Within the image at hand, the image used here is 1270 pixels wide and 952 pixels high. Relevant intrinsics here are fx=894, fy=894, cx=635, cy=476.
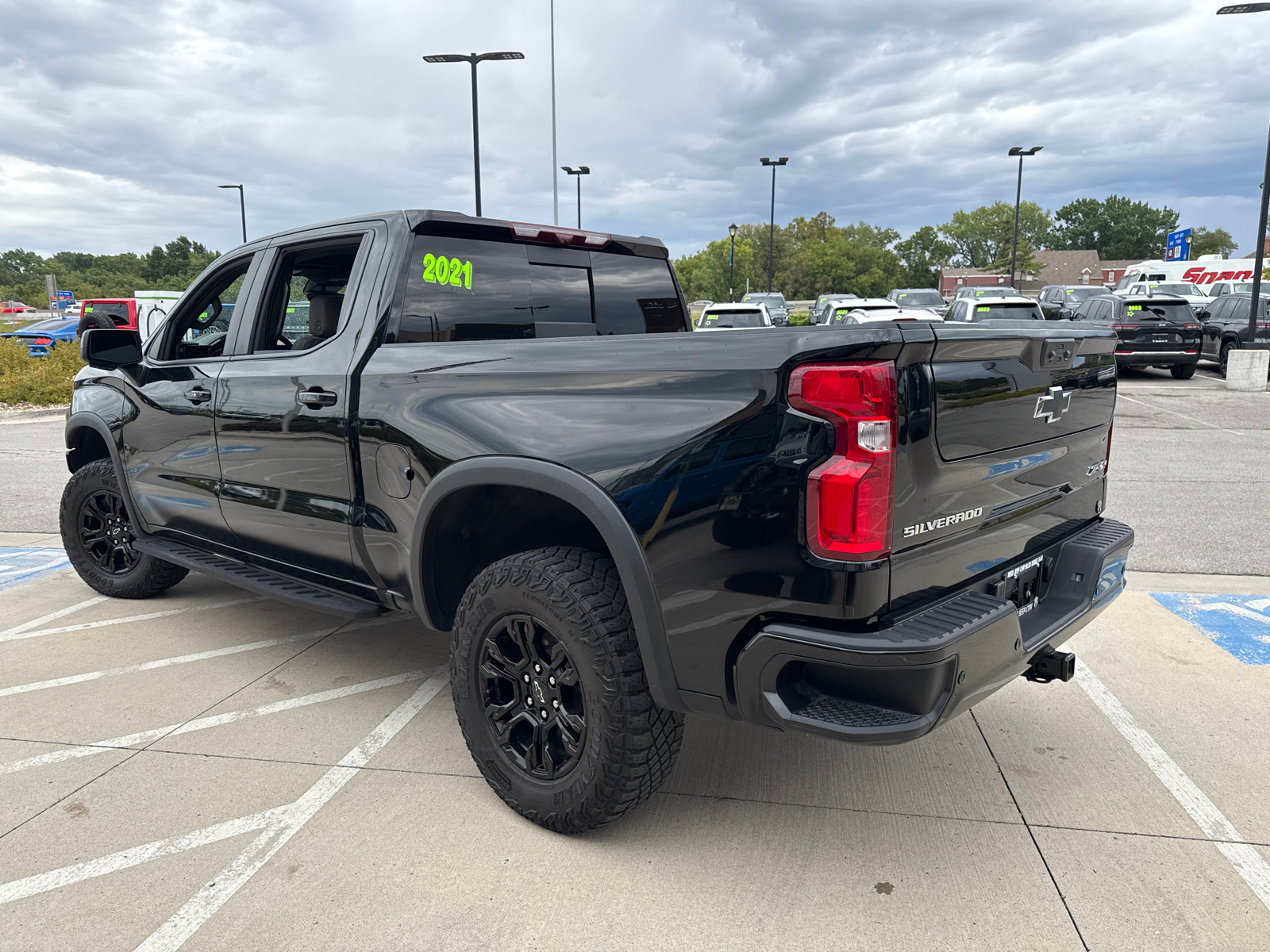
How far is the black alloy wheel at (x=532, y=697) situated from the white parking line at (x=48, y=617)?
337cm

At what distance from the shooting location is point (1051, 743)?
342 cm

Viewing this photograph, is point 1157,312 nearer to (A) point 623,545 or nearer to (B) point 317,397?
(B) point 317,397

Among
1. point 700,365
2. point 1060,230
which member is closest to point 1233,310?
point 700,365

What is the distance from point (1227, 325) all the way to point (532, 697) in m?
Result: 22.5

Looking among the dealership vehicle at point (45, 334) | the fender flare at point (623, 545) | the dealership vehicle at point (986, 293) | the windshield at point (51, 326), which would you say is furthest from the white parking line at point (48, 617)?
the windshield at point (51, 326)

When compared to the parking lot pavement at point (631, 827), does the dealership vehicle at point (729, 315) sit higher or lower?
higher

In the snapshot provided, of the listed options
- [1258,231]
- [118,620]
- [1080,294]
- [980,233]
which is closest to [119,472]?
[118,620]

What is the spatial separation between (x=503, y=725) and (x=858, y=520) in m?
1.41

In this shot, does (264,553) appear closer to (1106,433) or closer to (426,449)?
(426,449)

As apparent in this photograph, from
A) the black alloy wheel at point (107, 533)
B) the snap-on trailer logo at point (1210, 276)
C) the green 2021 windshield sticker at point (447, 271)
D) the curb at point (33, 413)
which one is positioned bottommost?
the curb at point (33, 413)

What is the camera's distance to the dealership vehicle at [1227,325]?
19391mm

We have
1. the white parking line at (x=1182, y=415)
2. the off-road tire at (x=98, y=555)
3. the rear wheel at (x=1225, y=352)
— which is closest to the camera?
the off-road tire at (x=98, y=555)

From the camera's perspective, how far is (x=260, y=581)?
3.81 m

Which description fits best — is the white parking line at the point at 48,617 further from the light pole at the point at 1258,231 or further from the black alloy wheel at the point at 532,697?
the light pole at the point at 1258,231
